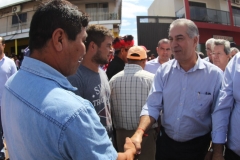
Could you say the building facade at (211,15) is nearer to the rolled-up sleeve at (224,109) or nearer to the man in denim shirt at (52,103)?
the rolled-up sleeve at (224,109)

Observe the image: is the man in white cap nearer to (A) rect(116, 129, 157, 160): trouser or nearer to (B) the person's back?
(A) rect(116, 129, 157, 160): trouser

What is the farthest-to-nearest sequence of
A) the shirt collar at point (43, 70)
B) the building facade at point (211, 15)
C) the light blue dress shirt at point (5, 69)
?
the building facade at point (211, 15), the light blue dress shirt at point (5, 69), the shirt collar at point (43, 70)

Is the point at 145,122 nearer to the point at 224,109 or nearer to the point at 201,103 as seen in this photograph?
the point at 201,103

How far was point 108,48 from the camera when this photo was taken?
2457 mm

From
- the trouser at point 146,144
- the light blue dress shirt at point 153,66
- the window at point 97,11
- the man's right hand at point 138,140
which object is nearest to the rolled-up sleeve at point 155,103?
the man's right hand at point 138,140

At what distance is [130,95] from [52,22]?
202cm

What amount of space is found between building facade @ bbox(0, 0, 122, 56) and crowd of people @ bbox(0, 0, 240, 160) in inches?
669

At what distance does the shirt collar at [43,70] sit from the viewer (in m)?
0.95

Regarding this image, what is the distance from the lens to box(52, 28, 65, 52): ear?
3.17 feet

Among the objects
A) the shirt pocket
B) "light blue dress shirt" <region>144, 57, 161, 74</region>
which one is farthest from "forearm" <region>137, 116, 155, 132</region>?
"light blue dress shirt" <region>144, 57, 161, 74</region>

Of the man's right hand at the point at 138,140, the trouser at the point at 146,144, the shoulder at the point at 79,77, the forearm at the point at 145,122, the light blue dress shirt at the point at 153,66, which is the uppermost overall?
the light blue dress shirt at the point at 153,66

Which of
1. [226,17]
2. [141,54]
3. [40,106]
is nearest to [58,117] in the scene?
[40,106]

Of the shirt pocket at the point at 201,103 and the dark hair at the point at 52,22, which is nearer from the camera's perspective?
the dark hair at the point at 52,22

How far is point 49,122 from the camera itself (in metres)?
0.83
